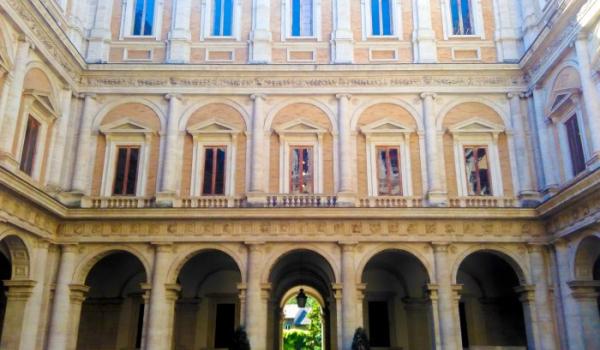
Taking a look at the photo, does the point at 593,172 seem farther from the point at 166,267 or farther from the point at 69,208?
the point at 69,208

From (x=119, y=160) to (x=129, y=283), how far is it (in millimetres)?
4825

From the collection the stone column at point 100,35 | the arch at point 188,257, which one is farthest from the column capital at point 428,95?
the stone column at point 100,35

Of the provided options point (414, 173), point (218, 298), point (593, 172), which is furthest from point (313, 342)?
point (593, 172)

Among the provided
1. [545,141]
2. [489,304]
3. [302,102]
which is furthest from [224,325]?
[545,141]

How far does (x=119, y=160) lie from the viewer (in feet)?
63.0

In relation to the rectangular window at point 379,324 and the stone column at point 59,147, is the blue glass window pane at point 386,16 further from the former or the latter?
the stone column at point 59,147

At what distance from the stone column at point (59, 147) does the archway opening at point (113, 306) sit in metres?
3.37

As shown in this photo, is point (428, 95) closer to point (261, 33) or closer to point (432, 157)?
point (432, 157)

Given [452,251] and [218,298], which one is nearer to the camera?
[452,251]

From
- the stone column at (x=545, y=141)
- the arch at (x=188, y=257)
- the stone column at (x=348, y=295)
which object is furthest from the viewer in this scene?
the stone column at (x=545, y=141)

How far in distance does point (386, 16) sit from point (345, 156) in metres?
6.45

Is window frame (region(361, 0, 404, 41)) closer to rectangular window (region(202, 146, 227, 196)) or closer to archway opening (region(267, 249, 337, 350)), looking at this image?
rectangular window (region(202, 146, 227, 196))

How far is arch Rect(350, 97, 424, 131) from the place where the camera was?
63.4 ft

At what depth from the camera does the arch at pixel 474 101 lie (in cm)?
1930
